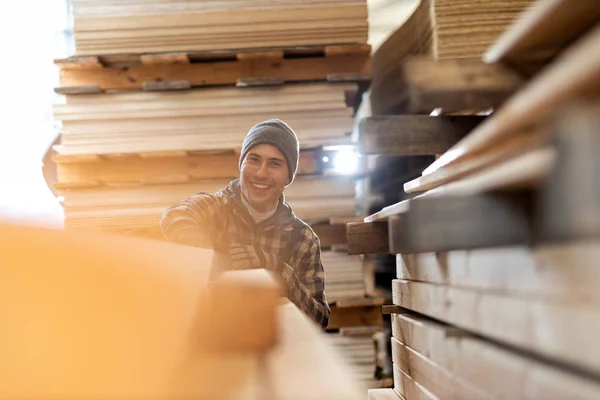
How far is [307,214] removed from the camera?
4160mm

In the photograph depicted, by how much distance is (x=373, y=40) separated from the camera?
7027mm

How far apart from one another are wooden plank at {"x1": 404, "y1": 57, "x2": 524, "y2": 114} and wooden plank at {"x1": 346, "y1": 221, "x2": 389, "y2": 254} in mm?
945

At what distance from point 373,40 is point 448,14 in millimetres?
3987

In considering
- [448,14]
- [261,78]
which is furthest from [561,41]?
[261,78]

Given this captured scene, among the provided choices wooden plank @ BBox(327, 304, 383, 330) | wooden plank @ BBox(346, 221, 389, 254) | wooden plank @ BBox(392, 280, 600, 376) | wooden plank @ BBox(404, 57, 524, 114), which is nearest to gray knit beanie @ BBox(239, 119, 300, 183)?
wooden plank @ BBox(346, 221, 389, 254)

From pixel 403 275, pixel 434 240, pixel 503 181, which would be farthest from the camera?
pixel 403 275

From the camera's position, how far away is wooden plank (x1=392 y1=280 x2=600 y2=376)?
0.76 m

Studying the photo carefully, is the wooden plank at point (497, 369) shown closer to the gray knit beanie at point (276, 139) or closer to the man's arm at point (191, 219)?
the man's arm at point (191, 219)

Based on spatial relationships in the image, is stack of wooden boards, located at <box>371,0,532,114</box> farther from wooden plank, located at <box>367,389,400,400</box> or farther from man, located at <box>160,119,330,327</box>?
wooden plank, located at <box>367,389,400,400</box>

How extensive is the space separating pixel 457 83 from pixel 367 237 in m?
1.01

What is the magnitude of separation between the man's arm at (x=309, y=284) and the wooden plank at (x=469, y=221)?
1.60 meters

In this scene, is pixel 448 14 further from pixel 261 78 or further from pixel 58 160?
pixel 58 160

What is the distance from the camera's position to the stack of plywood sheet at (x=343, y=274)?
4.28 meters

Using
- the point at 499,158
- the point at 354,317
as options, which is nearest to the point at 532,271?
the point at 499,158
